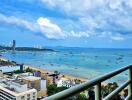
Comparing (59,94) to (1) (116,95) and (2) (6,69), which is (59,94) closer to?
(1) (116,95)

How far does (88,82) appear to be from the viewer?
1.35 m

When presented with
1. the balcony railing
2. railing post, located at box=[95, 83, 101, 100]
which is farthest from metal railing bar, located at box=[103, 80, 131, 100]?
railing post, located at box=[95, 83, 101, 100]

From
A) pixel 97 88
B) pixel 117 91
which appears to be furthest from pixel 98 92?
pixel 117 91

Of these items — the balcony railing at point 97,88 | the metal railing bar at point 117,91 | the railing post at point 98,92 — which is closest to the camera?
the balcony railing at point 97,88

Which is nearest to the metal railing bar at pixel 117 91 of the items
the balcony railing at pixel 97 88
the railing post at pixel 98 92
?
the balcony railing at pixel 97 88

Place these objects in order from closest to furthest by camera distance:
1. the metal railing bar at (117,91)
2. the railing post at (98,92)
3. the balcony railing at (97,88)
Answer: the balcony railing at (97,88), the railing post at (98,92), the metal railing bar at (117,91)

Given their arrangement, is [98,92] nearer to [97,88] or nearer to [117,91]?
[97,88]

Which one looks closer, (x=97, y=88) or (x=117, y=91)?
(x=97, y=88)

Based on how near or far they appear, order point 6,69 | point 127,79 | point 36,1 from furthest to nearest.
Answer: point 36,1 < point 6,69 < point 127,79

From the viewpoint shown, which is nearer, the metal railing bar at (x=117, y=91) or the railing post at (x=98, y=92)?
the railing post at (x=98, y=92)

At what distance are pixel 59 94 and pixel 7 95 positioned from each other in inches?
318

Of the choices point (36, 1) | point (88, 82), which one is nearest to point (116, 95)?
point (88, 82)

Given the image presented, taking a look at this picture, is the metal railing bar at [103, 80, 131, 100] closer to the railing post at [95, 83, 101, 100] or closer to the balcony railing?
the balcony railing

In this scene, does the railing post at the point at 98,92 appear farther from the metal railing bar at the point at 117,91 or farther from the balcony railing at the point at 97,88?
the metal railing bar at the point at 117,91
